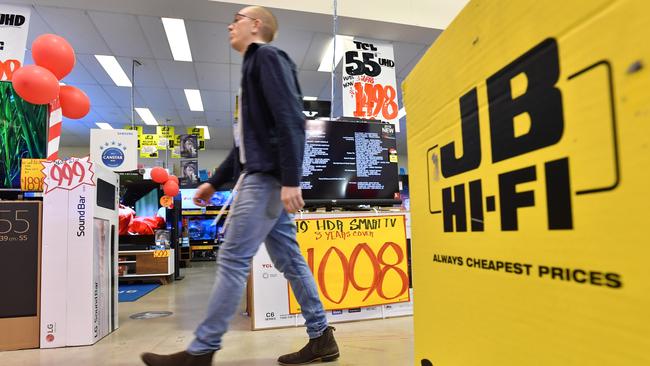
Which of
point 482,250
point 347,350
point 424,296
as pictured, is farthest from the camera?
point 347,350

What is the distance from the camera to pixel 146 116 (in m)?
9.81

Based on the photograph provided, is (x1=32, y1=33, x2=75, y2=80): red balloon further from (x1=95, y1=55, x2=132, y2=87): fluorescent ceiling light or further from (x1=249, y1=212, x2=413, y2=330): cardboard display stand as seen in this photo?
(x1=95, y1=55, x2=132, y2=87): fluorescent ceiling light

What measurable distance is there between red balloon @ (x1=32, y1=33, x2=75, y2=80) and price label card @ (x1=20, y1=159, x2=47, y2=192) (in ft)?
3.47

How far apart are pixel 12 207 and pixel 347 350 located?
1.91 m

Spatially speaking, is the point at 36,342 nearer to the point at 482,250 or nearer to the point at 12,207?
the point at 12,207

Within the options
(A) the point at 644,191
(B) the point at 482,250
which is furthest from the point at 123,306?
(A) the point at 644,191

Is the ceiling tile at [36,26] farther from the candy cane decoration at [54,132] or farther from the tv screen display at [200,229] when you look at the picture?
the tv screen display at [200,229]

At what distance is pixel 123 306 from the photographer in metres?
3.40

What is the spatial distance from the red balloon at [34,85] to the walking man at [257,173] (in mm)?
1755

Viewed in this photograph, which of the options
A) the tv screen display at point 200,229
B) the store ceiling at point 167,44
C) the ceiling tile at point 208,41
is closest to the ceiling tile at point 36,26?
the store ceiling at point 167,44

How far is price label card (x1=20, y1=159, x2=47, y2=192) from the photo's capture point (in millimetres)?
2260

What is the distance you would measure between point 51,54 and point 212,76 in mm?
4399

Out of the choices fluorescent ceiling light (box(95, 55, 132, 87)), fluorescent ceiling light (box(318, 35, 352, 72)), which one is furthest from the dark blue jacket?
fluorescent ceiling light (box(95, 55, 132, 87))

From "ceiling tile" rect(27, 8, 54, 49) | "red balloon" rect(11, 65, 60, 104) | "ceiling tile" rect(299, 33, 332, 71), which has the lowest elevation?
"red balloon" rect(11, 65, 60, 104)
